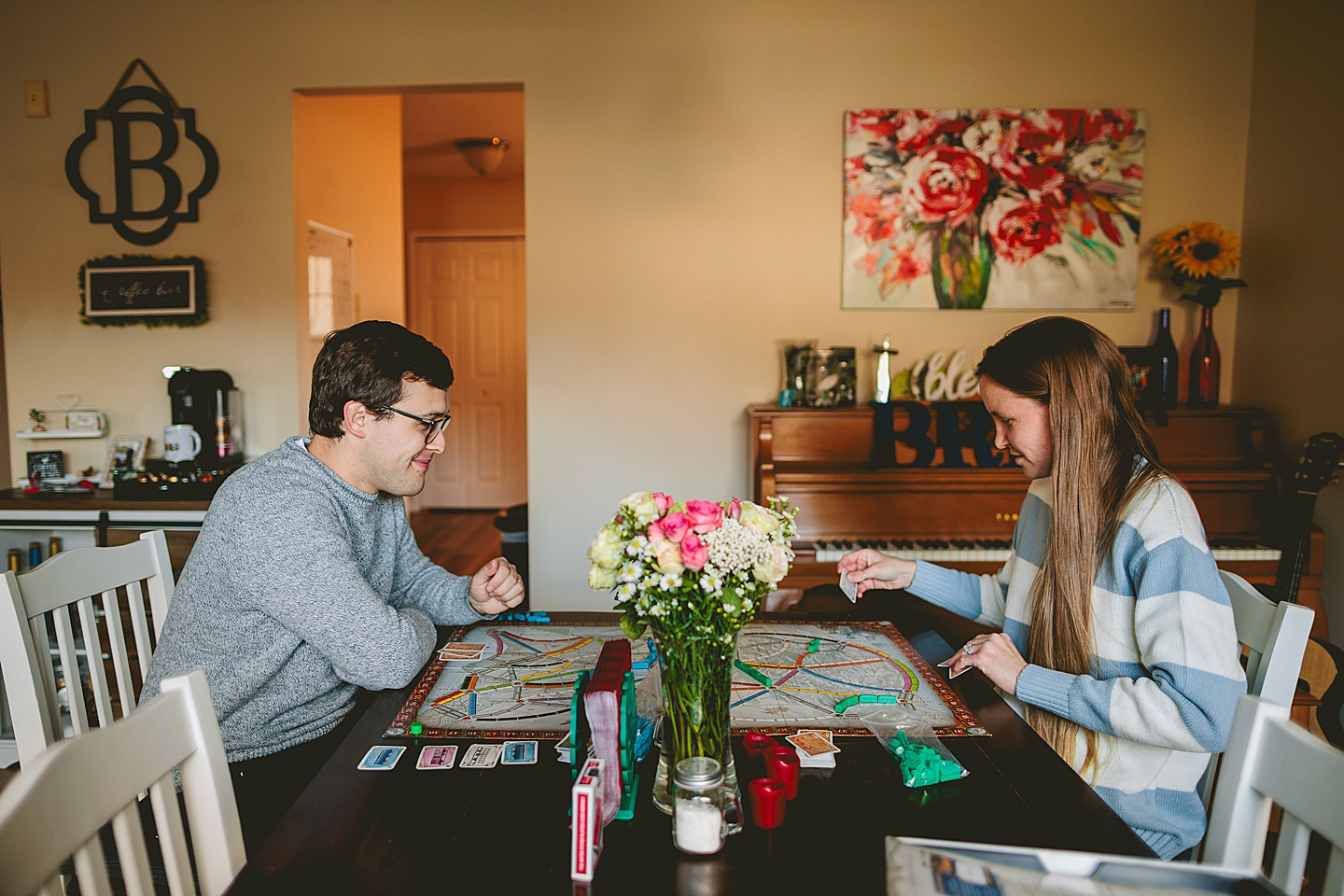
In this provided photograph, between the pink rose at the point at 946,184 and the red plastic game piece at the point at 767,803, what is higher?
the pink rose at the point at 946,184

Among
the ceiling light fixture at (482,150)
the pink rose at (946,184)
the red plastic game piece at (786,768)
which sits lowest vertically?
the red plastic game piece at (786,768)

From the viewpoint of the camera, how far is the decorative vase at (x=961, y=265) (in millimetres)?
3393

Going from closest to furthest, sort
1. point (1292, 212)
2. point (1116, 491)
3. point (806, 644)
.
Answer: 1. point (1116, 491)
2. point (806, 644)
3. point (1292, 212)

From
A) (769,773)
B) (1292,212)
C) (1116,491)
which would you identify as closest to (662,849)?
(769,773)

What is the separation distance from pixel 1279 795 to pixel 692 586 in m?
0.66

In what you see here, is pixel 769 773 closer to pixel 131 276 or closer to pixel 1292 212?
pixel 1292 212

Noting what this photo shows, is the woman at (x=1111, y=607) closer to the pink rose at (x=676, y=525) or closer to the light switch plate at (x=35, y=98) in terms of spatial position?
the pink rose at (x=676, y=525)

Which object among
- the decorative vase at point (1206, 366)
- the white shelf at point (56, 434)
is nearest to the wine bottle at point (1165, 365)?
the decorative vase at point (1206, 366)

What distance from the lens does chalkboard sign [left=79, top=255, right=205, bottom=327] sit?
11.6ft

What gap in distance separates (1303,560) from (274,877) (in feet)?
10.0

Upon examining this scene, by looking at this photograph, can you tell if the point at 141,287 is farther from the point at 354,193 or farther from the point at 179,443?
the point at 354,193

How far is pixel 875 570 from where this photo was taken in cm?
177

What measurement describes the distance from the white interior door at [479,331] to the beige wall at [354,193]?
1489mm

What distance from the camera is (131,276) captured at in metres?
3.56
